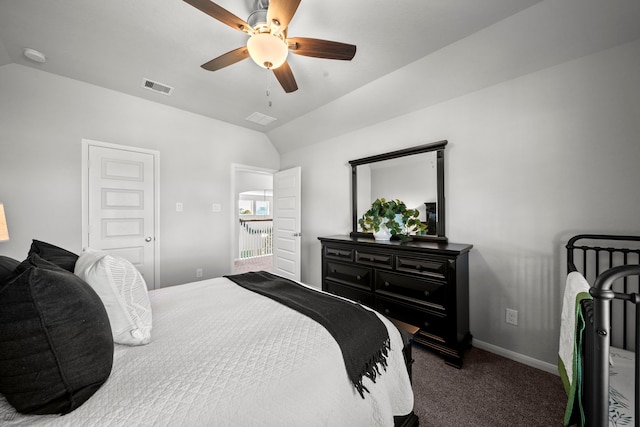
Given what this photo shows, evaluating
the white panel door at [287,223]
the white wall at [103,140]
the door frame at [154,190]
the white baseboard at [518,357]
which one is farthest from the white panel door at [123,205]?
the white baseboard at [518,357]

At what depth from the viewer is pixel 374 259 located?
262 centimetres

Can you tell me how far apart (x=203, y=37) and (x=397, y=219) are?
248 centimetres

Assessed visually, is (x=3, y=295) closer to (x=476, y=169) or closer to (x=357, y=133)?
(x=476, y=169)

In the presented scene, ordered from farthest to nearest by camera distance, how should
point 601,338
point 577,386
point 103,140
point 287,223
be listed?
point 287,223 → point 103,140 → point 577,386 → point 601,338

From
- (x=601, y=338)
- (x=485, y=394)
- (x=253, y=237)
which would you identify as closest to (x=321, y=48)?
(x=601, y=338)

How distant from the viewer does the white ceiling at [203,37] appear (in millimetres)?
1765

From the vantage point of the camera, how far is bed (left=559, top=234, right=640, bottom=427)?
646mm

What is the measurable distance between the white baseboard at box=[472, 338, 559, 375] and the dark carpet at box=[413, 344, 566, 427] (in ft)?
0.15

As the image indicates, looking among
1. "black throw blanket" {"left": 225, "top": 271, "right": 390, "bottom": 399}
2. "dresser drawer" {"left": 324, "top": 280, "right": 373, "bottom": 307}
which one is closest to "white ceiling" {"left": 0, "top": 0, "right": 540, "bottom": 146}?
"black throw blanket" {"left": 225, "top": 271, "right": 390, "bottom": 399}

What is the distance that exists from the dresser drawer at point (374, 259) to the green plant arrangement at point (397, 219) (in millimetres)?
316

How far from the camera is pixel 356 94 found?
9.70 feet

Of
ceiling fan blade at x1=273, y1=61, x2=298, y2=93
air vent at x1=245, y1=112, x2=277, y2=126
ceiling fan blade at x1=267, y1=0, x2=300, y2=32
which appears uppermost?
air vent at x1=245, y1=112, x2=277, y2=126

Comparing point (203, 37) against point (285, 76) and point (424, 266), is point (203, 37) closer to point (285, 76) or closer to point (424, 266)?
point (285, 76)

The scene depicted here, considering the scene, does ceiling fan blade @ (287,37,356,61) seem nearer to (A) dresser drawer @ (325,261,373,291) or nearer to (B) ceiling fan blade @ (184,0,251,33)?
(B) ceiling fan blade @ (184,0,251,33)
